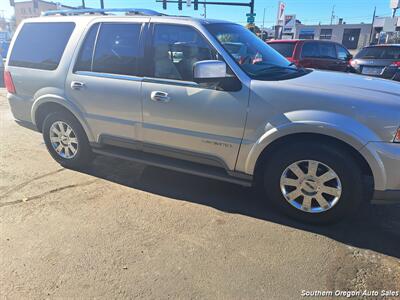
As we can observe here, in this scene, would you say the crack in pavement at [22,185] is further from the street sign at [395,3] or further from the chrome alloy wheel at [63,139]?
the street sign at [395,3]

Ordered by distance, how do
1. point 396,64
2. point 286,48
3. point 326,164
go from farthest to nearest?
point 286,48 → point 396,64 → point 326,164

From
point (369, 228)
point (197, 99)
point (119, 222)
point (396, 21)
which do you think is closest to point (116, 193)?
point (119, 222)

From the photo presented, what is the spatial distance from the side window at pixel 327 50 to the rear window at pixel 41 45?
320 inches

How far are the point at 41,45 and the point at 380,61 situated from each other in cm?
859

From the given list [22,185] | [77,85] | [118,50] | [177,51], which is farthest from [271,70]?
[22,185]

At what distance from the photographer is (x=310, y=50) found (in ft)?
32.3

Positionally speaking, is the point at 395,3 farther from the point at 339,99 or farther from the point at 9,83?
the point at 9,83

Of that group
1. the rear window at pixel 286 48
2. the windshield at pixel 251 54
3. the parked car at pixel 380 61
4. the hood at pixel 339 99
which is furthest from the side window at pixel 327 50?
the hood at pixel 339 99

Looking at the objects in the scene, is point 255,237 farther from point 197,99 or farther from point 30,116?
point 30,116

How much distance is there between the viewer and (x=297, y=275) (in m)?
2.56

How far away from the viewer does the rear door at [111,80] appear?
3688mm

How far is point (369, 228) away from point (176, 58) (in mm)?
2534

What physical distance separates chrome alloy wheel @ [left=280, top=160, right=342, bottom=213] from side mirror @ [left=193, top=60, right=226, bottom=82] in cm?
108

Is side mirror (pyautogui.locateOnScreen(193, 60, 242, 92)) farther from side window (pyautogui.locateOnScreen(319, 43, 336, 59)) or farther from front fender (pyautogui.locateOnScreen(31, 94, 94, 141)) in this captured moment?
side window (pyautogui.locateOnScreen(319, 43, 336, 59))
